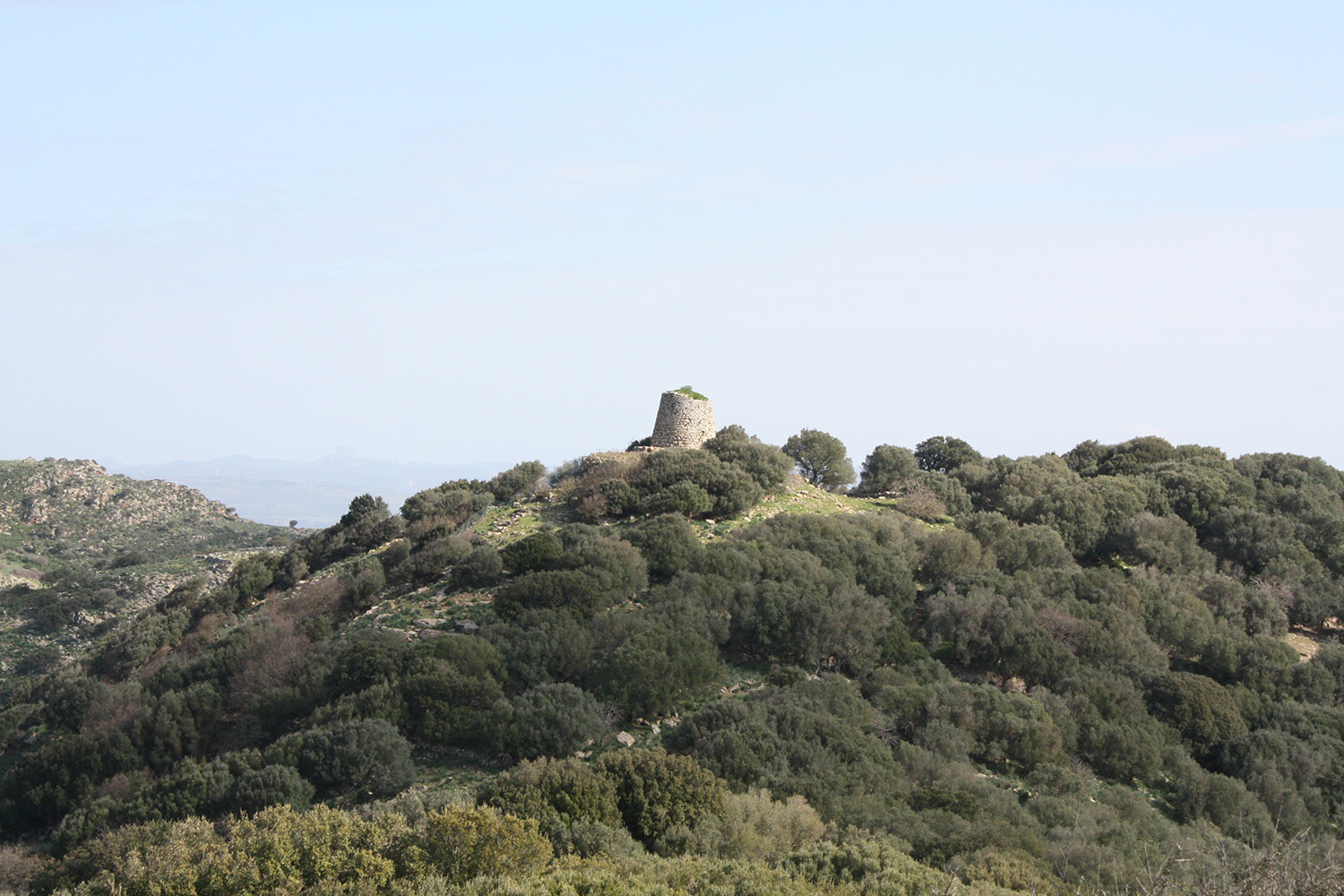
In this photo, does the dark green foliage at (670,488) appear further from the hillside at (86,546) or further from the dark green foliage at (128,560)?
the dark green foliage at (128,560)

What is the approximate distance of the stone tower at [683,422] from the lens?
37625 millimetres

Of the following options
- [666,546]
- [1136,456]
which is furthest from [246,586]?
[1136,456]

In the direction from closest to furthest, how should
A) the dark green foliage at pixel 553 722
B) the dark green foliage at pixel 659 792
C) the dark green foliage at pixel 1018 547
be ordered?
the dark green foliage at pixel 659 792
the dark green foliage at pixel 553 722
the dark green foliage at pixel 1018 547

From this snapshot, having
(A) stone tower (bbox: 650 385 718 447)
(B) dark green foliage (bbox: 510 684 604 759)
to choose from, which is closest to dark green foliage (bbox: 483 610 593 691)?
(B) dark green foliage (bbox: 510 684 604 759)

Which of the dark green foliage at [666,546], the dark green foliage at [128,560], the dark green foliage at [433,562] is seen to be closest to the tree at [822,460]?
the dark green foliage at [666,546]

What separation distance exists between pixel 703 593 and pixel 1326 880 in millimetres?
16019

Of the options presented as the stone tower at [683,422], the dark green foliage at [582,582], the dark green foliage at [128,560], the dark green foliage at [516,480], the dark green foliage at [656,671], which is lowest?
the dark green foliage at [128,560]

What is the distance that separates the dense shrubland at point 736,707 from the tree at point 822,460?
15.1ft

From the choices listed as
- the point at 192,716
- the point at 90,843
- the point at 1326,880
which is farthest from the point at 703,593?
the point at 1326,880

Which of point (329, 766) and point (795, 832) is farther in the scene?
point (329, 766)

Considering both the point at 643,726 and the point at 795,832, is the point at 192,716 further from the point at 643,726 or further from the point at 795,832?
the point at 795,832

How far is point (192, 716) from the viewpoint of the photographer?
2278 cm

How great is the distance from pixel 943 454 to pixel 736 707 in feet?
99.3

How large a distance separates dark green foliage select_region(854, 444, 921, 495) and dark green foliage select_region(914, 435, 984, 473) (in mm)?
3136
